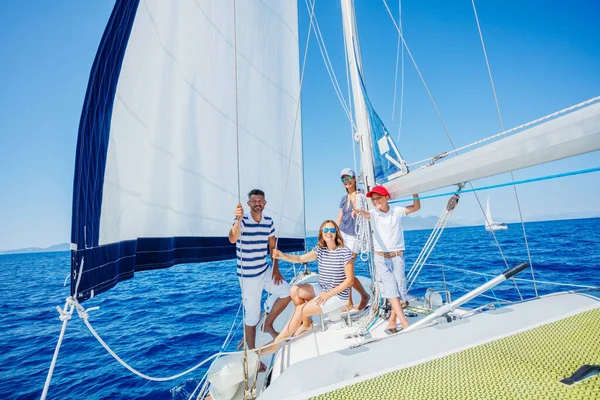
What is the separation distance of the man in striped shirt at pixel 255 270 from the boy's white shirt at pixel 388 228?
1.14 meters

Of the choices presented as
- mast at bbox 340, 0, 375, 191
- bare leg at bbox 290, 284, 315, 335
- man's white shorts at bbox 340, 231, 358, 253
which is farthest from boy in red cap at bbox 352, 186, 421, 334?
bare leg at bbox 290, 284, 315, 335

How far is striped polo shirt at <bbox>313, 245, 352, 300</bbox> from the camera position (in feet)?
9.77

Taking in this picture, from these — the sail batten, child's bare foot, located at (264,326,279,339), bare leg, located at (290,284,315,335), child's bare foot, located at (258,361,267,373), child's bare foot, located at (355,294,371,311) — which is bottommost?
child's bare foot, located at (258,361,267,373)

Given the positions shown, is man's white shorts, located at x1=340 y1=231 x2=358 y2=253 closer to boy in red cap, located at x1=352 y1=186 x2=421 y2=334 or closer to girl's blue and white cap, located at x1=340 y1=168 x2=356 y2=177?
boy in red cap, located at x1=352 y1=186 x2=421 y2=334

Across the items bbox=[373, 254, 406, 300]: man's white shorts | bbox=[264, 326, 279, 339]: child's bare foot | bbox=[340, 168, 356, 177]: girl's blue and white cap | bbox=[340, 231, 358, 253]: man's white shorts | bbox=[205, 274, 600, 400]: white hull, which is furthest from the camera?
bbox=[340, 168, 356, 177]: girl's blue and white cap

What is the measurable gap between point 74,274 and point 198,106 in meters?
2.08

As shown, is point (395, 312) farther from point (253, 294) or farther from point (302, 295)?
point (253, 294)

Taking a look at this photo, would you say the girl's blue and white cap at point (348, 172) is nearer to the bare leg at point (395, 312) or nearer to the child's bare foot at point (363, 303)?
the child's bare foot at point (363, 303)

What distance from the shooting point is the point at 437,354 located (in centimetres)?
129

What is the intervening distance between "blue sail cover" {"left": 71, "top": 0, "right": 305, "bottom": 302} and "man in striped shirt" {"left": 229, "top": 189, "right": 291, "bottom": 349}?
0.51 metres

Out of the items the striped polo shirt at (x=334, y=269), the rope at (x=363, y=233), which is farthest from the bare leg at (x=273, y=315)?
→ the rope at (x=363, y=233)

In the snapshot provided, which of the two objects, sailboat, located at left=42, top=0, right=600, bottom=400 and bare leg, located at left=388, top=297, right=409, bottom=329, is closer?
sailboat, located at left=42, top=0, right=600, bottom=400

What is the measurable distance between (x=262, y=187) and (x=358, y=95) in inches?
69.9

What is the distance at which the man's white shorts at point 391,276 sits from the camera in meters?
2.83
